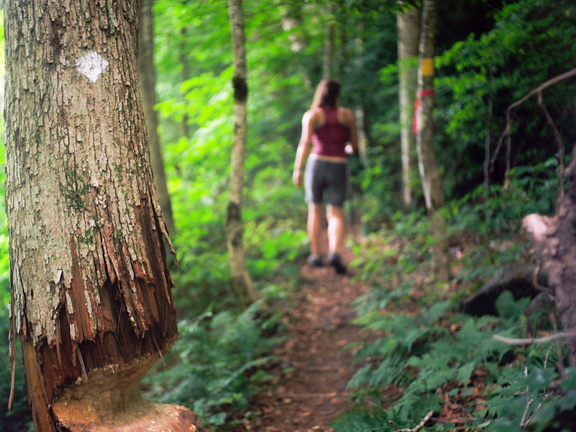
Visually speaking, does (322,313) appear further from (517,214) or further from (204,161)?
(204,161)

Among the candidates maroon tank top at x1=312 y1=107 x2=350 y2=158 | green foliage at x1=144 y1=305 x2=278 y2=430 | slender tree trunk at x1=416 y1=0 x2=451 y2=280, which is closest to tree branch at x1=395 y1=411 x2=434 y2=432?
green foliage at x1=144 y1=305 x2=278 y2=430

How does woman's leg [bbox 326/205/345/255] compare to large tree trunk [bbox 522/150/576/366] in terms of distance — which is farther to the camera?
woman's leg [bbox 326/205/345/255]

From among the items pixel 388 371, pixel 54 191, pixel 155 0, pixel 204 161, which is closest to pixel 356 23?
pixel 204 161

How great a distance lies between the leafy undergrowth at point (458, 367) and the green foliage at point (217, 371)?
38.3 inches

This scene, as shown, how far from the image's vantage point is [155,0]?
5.29m

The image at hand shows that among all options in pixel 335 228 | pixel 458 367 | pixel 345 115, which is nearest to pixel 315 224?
pixel 335 228

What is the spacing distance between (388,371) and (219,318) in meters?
1.92

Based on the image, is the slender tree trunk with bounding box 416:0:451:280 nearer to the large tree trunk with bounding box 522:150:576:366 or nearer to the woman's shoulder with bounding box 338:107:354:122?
the woman's shoulder with bounding box 338:107:354:122

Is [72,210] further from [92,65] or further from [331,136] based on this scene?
[331,136]

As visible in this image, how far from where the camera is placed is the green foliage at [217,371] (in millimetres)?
3521

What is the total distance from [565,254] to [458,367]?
1557 mm

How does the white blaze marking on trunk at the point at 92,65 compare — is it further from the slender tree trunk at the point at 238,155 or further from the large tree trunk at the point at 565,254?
the slender tree trunk at the point at 238,155

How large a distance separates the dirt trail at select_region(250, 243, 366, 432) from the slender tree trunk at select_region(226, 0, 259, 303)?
831 mm

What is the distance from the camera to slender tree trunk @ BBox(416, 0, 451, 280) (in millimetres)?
4512
